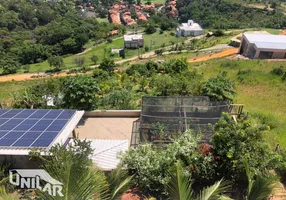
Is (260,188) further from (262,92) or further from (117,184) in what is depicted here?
(262,92)

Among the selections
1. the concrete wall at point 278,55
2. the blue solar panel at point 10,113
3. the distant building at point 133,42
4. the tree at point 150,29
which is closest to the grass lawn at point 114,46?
the tree at point 150,29

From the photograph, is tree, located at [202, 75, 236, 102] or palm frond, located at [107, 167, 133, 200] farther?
tree, located at [202, 75, 236, 102]

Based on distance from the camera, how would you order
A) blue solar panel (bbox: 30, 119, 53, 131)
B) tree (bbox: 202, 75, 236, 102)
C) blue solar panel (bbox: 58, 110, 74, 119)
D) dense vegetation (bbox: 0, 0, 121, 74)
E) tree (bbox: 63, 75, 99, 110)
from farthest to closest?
dense vegetation (bbox: 0, 0, 121, 74) → tree (bbox: 202, 75, 236, 102) → tree (bbox: 63, 75, 99, 110) → blue solar panel (bbox: 58, 110, 74, 119) → blue solar panel (bbox: 30, 119, 53, 131)

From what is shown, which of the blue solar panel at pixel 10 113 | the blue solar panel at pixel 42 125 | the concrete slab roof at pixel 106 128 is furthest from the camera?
the concrete slab roof at pixel 106 128

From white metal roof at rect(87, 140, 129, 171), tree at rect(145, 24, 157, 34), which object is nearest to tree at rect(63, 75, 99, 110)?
white metal roof at rect(87, 140, 129, 171)

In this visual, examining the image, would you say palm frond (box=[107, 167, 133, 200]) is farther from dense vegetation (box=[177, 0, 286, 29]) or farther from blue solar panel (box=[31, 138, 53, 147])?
dense vegetation (box=[177, 0, 286, 29])

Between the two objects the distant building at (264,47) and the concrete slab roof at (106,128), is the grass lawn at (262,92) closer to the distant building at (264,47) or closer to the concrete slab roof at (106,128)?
the distant building at (264,47)

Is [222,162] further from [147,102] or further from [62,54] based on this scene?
[62,54]

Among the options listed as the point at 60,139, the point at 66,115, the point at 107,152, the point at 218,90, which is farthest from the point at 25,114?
the point at 218,90
